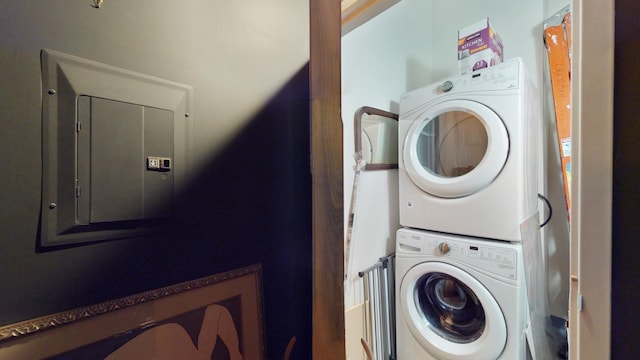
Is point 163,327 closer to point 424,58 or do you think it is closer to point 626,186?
point 626,186

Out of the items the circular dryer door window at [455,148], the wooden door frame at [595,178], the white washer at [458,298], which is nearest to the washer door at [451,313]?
the white washer at [458,298]

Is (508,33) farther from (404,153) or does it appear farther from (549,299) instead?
(549,299)

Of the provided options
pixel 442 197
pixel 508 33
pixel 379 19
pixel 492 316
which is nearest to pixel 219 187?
pixel 442 197

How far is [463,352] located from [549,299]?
78 cm

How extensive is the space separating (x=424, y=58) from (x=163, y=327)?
2.23 m

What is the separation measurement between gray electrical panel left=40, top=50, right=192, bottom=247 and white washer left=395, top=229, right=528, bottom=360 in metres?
1.30

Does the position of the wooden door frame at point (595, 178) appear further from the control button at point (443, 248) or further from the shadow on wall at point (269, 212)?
the control button at point (443, 248)

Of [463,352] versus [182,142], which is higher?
[182,142]

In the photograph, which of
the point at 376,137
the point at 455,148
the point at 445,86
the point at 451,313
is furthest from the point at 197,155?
the point at 451,313

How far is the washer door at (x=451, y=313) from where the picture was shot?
3.82 ft

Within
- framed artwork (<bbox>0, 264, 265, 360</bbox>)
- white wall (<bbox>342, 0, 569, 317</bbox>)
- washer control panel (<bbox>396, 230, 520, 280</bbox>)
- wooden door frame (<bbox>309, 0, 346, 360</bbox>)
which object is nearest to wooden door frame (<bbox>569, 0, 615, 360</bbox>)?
wooden door frame (<bbox>309, 0, 346, 360</bbox>)

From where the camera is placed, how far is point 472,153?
144 cm

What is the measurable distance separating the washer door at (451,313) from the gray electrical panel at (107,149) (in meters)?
1.33

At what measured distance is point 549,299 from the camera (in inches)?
60.9
